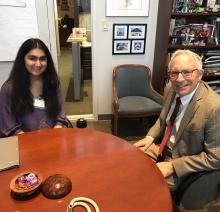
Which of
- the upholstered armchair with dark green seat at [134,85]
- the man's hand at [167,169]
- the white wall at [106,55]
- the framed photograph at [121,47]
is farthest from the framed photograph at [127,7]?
the man's hand at [167,169]

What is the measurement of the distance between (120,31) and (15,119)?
73.2 inches

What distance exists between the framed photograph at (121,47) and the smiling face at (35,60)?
144 cm

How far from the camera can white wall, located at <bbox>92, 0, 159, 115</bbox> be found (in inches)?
115

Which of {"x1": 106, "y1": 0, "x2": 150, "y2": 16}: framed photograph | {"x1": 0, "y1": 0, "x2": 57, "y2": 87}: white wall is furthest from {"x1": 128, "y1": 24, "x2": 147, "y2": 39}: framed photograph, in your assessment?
{"x1": 0, "y1": 0, "x2": 57, "y2": 87}: white wall

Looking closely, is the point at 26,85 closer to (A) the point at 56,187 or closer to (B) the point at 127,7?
(A) the point at 56,187

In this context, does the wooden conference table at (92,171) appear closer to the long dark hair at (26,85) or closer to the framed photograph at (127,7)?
the long dark hair at (26,85)

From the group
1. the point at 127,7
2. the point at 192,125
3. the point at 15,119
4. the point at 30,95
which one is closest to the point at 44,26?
the point at 127,7

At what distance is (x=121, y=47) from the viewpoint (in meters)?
3.10

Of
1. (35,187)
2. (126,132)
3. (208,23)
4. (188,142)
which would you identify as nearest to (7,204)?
(35,187)

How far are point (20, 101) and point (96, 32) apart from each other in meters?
1.62

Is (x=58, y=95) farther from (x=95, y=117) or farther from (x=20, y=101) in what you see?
(x=95, y=117)

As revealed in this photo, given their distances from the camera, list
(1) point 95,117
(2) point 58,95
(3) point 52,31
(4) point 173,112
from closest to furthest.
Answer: (4) point 173,112, (2) point 58,95, (3) point 52,31, (1) point 95,117

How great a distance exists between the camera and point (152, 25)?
10.1ft

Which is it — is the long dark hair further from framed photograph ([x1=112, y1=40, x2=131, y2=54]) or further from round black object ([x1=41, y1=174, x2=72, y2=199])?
framed photograph ([x1=112, y1=40, x2=131, y2=54])
